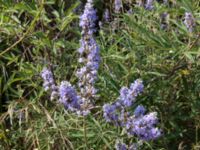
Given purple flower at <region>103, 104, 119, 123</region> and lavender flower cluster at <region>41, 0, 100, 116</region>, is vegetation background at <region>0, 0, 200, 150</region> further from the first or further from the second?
lavender flower cluster at <region>41, 0, 100, 116</region>

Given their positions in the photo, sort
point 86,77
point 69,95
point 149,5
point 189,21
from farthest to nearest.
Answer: point 149,5, point 189,21, point 86,77, point 69,95

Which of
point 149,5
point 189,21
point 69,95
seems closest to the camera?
point 69,95

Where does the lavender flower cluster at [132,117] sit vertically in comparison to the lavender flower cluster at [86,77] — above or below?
below

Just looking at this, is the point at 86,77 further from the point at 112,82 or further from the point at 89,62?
the point at 112,82

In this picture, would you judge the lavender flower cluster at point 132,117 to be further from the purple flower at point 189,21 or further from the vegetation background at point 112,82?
the purple flower at point 189,21

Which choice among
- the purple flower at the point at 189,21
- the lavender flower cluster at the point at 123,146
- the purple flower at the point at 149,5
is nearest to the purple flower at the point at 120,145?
the lavender flower cluster at the point at 123,146

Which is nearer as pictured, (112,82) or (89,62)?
(89,62)

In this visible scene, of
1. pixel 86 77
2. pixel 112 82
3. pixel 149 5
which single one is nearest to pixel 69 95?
pixel 86 77

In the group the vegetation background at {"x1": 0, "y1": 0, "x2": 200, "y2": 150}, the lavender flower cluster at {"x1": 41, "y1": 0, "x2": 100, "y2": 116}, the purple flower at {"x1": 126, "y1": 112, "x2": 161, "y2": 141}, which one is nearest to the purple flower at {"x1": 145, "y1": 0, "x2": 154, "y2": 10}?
the vegetation background at {"x1": 0, "y1": 0, "x2": 200, "y2": 150}

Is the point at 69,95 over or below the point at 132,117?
over

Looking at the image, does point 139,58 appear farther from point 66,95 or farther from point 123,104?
point 66,95
